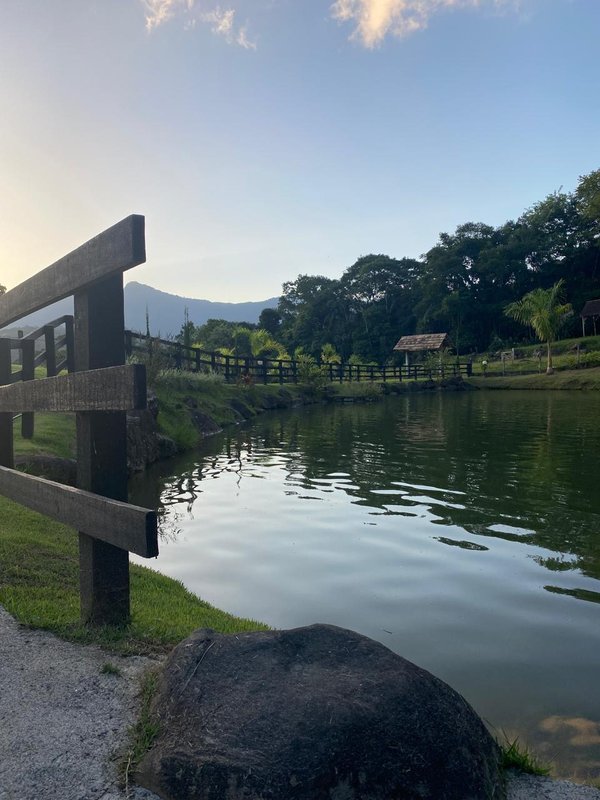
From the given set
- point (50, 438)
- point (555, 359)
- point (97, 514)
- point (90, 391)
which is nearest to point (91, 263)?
point (90, 391)

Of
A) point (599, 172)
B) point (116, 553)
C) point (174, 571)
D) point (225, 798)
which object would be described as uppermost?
point (599, 172)

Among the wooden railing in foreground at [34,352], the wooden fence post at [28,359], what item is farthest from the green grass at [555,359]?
the wooden fence post at [28,359]

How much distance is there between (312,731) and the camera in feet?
7.89

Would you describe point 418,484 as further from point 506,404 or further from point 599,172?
point 599,172

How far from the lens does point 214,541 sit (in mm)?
7863

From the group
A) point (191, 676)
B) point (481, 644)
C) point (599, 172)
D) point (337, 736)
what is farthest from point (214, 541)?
point (599, 172)

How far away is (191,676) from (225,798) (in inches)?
22.3

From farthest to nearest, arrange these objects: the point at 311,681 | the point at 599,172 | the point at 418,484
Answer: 1. the point at 599,172
2. the point at 418,484
3. the point at 311,681

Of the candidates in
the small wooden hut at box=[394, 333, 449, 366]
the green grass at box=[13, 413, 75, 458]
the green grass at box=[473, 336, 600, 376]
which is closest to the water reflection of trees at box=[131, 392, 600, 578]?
the green grass at box=[13, 413, 75, 458]

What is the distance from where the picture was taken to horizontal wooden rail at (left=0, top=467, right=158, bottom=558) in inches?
120

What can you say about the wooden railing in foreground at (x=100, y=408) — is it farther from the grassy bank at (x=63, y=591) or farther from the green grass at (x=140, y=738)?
the green grass at (x=140, y=738)

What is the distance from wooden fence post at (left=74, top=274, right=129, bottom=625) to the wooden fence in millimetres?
17157

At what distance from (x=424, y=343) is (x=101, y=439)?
5821 cm

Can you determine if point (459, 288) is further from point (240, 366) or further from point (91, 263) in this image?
point (91, 263)
